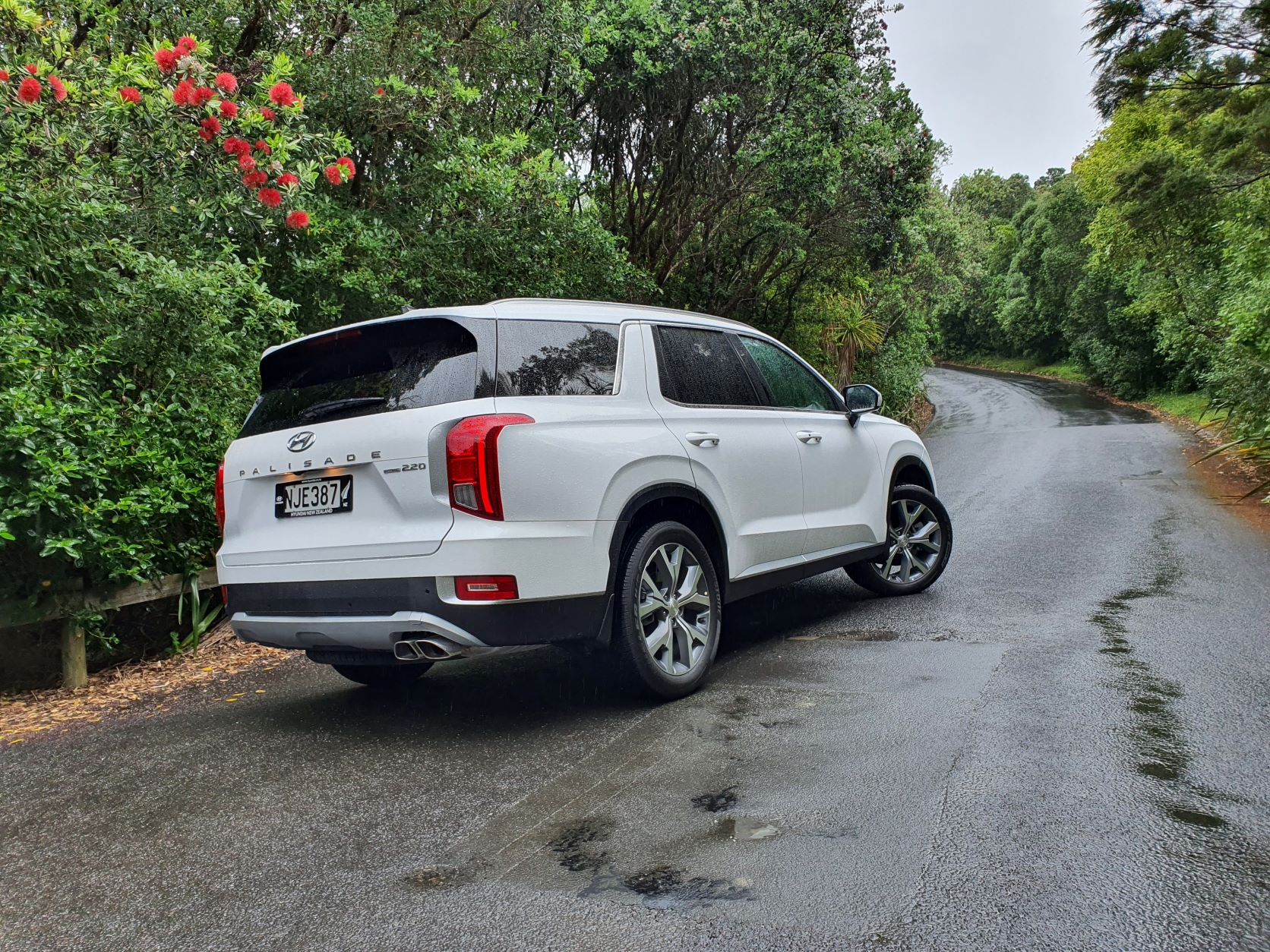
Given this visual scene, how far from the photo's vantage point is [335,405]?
444 centimetres

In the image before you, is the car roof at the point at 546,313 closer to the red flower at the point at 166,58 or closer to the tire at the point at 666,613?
the tire at the point at 666,613

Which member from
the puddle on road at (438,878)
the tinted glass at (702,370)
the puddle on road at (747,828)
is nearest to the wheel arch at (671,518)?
the tinted glass at (702,370)

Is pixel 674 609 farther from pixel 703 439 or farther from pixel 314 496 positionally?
pixel 314 496

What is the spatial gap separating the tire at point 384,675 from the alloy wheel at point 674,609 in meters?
1.43

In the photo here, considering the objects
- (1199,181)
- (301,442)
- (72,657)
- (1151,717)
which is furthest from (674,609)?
(1199,181)

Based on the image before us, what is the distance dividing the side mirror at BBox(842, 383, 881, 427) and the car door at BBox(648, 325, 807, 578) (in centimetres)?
90

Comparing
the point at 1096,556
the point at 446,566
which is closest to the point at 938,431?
the point at 1096,556

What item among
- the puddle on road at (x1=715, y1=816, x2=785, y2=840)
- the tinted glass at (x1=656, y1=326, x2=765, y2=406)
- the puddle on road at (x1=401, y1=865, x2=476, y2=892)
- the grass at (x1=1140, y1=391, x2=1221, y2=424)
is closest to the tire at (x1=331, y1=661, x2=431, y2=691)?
the tinted glass at (x1=656, y1=326, x2=765, y2=406)

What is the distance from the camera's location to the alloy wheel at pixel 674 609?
463 cm

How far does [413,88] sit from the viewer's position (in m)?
9.33

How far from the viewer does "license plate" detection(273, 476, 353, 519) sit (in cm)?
429

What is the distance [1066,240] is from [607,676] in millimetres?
47542

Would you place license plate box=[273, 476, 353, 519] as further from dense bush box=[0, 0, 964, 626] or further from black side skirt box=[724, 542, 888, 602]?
black side skirt box=[724, 542, 888, 602]

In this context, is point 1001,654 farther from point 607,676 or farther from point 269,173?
point 269,173
